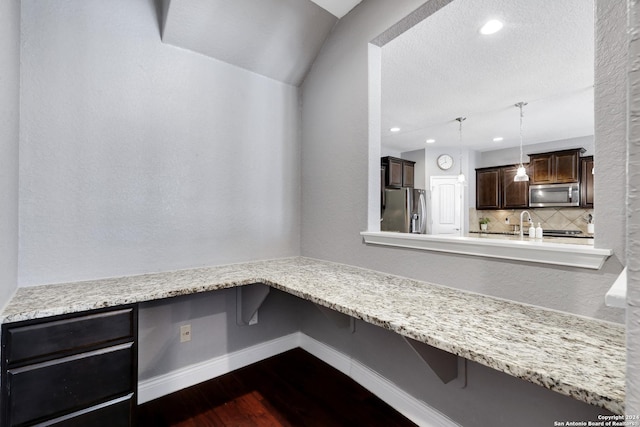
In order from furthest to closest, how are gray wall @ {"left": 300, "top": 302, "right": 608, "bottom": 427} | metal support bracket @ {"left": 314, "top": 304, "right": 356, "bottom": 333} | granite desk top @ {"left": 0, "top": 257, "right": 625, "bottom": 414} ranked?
metal support bracket @ {"left": 314, "top": 304, "right": 356, "bottom": 333}, gray wall @ {"left": 300, "top": 302, "right": 608, "bottom": 427}, granite desk top @ {"left": 0, "top": 257, "right": 625, "bottom": 414}

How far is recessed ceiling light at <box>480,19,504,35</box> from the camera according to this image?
203 centimetres

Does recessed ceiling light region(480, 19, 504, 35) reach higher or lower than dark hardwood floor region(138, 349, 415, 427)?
higher

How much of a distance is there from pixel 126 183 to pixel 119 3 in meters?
1.08

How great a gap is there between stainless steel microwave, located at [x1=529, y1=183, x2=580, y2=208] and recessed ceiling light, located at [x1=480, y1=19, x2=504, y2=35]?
406cm

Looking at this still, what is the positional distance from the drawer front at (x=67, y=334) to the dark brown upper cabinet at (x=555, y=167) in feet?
20.5

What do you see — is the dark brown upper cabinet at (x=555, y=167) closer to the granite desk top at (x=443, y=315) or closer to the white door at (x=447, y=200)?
the white door at (x=447, y=200)

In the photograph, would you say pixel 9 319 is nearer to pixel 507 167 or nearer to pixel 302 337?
pixel 302 337

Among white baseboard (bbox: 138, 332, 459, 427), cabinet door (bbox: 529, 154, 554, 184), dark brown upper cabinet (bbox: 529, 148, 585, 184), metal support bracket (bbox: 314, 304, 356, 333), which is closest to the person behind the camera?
white baseboard (bbox: 138, 332, 459, 427)

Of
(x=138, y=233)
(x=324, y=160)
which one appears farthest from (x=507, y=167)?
(x=138, y=233)

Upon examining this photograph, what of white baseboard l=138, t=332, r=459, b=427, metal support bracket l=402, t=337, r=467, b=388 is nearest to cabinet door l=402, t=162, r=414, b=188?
white baseboard l=138, t=332, r=459, b=427

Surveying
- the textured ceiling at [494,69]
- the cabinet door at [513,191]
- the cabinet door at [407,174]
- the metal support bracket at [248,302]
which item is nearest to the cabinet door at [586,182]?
the textured ceiling at [494,69]

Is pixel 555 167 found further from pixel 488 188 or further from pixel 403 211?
pixel 403 211

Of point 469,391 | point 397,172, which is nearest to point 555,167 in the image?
point 397,172

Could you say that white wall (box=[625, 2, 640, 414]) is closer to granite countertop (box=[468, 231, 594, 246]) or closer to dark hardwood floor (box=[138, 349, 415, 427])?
dark hardwood floor (box=[138, 349, 415, 427])
